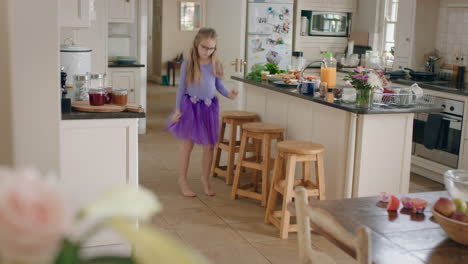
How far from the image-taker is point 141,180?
5.43 meters

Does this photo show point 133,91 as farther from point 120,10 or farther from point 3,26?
point 3,26

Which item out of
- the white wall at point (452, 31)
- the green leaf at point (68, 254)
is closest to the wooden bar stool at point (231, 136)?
the white wall at point (452, 31)

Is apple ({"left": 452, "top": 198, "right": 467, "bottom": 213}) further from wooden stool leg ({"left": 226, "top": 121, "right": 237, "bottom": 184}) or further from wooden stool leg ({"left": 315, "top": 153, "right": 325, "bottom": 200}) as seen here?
wooden stool leg ({"left": 226, "top": 121, "right": 237, "bottom": 184})

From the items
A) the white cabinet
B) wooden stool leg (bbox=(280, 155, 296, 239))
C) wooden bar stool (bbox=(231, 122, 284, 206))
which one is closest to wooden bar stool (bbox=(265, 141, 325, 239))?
wooden stool leg (bbox=(280, 155, 296, 239))

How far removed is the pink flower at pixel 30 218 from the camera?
31cm

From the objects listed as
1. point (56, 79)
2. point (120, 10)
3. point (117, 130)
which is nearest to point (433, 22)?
point (120, 10)

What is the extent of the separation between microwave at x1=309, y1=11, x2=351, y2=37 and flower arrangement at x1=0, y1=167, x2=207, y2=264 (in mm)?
7822

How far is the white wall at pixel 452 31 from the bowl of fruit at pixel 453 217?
460 centimetres

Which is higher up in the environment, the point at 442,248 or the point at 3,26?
the point at 3,26

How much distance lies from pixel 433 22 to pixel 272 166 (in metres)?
3.12

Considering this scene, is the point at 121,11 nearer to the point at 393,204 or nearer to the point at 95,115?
the point at 95,115

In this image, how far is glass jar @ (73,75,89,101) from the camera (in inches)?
148

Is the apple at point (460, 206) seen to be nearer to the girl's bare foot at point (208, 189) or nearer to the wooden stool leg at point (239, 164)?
the wooden stool leg at point (239, 164)

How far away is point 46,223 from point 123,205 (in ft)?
0.16
